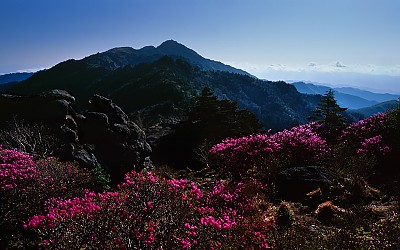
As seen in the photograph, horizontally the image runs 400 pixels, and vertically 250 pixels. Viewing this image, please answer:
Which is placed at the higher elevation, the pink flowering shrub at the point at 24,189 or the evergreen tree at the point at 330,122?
the evergreen tree at the point at 330,122

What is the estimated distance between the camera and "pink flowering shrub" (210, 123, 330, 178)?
12.0 m

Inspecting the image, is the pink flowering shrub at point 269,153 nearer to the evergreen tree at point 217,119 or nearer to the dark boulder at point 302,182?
the dark boulder at point 302,182

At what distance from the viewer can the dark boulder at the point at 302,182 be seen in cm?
985

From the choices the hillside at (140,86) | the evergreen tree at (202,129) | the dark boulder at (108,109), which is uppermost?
the hillside at (140,86)

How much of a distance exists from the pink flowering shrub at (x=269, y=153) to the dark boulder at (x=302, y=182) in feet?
3.57

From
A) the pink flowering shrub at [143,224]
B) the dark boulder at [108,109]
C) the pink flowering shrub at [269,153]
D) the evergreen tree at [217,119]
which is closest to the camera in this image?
the pink flowering shrub at [143,224]

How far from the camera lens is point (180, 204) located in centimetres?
555

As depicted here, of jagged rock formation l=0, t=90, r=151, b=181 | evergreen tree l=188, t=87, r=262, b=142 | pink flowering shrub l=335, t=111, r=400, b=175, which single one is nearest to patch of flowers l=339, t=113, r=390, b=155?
pink flowering shrub l=335, t=111, r=400, b=175

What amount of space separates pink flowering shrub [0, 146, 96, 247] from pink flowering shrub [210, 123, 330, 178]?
6500 millimetres

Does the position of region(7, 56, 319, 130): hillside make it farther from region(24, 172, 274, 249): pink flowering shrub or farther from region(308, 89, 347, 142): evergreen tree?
region(24, 172, 274, 249): pink flowering shrub

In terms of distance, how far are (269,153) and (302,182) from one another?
2499mm

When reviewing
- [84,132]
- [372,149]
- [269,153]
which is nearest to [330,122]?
[372,149]

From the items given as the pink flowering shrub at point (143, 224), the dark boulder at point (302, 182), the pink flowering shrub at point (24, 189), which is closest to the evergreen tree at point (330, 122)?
the dark boulder at point (302, 182)

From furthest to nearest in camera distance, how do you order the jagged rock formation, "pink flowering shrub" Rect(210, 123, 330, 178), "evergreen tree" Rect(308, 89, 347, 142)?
"evergreen tree" Rect(308, 89, 347, 142) < the jagged rock formation < "pink flowering shrub" Rect(210, 123, 330, 178)
